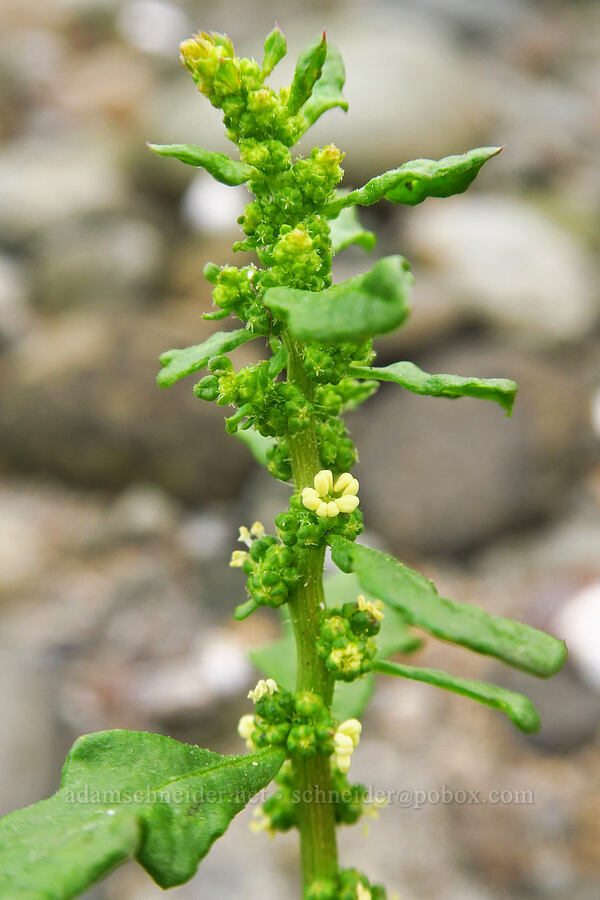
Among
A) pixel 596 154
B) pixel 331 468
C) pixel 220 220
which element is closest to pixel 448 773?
Answer: pixel 331 468

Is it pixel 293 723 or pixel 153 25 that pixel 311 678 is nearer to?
pixel 293 723

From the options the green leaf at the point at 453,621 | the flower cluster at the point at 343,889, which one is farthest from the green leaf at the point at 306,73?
the flower cluster at the point at 343,889

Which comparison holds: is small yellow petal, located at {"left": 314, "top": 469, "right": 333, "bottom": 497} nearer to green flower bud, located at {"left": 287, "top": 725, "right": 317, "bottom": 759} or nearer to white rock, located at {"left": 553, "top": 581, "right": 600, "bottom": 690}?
green flower bud, located at {"left": 287, "top": 725, "right": 317, "bottom": 759}

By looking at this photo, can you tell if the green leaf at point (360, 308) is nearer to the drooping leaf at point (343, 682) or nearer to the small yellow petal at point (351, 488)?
the small yellow petal at point (351, 488)

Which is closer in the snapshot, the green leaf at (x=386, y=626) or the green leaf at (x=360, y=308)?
the green leaf at (x=360, y=308)

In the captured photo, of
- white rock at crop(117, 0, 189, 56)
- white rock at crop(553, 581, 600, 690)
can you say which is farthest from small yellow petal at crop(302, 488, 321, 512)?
white rock at crop(117, 0, 189, 56)

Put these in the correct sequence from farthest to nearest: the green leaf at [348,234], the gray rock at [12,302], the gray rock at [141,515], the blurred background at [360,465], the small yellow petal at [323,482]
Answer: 1. the gray rock at [12,302]
2. the gray rock at [141,515]
3. the blurred background at [360,465]
4. the green leaf at [348,234]
5. the small yellow petal at [323,482]

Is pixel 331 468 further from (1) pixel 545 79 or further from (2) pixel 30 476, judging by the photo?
(1) pixel 545 79

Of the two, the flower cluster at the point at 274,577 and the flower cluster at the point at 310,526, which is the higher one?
the flower cluster at the point at 310,526
